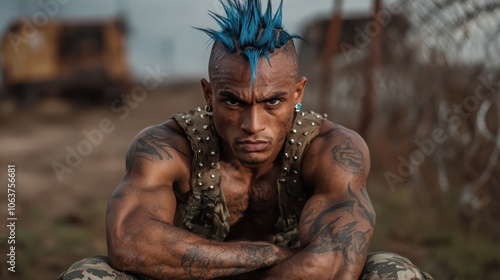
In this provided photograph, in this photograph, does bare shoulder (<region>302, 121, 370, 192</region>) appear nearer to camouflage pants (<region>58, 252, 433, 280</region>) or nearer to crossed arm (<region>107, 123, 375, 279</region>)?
crossed arm (<region>107, 123, 375, 279</region>)

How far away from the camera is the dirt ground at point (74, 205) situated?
223 inches

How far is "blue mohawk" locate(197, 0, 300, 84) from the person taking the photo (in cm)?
299

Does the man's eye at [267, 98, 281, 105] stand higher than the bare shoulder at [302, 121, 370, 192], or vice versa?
the man's eye at [267, 98, 281, 105]

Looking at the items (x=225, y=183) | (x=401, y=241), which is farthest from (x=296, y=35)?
(x=401, y=241)

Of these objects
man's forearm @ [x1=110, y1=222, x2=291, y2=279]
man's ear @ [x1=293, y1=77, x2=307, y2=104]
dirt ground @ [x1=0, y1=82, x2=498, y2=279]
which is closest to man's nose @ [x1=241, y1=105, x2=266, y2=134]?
man's ear @ [x1=293, y1=77, x2=307, y2=104]

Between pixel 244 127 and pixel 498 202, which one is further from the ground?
pixel 244 127

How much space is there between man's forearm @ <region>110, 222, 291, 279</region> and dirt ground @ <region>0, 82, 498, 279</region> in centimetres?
202

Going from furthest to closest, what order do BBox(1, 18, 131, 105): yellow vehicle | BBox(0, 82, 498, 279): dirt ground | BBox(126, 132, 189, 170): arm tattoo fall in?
BBox(1, 18, 131, 105): yellow vehicle → BBox(0, 82, 498, 279): dirt ground → BBox(126, 132, 189, 170): arm tattoo

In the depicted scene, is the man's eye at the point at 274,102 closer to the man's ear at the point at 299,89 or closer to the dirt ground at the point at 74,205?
the man's ear at the point at 299,89

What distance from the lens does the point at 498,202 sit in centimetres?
564

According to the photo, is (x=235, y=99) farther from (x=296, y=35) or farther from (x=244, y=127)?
(x=296, y=35)

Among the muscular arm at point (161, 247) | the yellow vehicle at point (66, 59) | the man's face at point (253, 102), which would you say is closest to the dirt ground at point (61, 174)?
the yellow vehicle at point (66, 59)

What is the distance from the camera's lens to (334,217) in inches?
117

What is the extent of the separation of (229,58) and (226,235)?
1000mm
